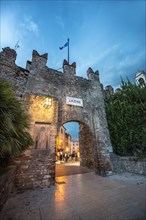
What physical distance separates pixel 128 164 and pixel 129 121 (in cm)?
252

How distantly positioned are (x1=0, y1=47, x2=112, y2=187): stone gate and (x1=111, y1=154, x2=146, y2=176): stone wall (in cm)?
52

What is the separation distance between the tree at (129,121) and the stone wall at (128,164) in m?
0.40

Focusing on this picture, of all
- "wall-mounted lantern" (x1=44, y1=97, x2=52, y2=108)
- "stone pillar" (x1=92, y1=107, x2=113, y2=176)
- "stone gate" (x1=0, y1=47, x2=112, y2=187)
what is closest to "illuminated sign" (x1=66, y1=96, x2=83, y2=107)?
"stone gate" (x1=0, y1=47, x2=112, y2=187)

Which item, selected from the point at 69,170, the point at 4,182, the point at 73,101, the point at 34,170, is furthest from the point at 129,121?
the point at 4,182

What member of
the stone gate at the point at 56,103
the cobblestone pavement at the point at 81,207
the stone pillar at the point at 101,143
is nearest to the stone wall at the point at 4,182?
the cobblestone pavement at the point at 81,207

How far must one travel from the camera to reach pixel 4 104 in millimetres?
1844

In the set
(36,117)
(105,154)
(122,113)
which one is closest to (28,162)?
(36,117)

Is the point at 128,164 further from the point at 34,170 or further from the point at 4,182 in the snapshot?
the point at 4,182

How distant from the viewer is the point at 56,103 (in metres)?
5.52

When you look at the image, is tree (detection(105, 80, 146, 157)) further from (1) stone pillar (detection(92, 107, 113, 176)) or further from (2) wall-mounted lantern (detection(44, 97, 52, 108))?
(2) wall-mounted lantern (detection(44, 97, 52, 108))

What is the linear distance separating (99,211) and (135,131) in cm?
530

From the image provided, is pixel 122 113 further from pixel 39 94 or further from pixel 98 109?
pixel 39 94

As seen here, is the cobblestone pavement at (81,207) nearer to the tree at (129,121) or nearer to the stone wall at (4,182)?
the stone wall at (4,182)

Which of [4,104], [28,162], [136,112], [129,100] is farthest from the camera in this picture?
[129,100]
